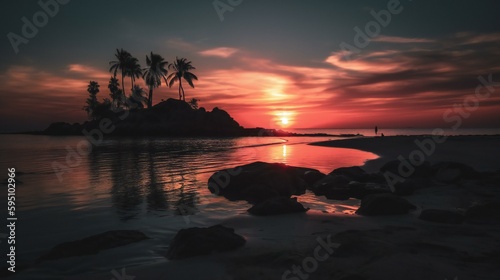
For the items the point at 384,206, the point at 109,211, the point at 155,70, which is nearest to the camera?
the point at 384,206

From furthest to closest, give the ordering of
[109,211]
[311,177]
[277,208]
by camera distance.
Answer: [311,177]
[109,211]
[277,208]

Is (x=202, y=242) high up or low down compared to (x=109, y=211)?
up

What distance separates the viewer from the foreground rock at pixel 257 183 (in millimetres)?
9672

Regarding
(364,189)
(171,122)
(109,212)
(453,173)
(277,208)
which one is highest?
(171,122)

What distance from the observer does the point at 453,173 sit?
1109cm

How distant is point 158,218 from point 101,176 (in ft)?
27.7

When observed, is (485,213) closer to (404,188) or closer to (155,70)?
(404,188)

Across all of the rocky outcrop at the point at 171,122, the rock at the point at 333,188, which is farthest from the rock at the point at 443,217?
the rocky outcrop at the point at 171,122

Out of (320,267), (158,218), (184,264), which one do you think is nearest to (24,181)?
(158,218)

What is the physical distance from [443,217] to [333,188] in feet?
12.8

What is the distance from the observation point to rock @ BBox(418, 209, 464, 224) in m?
6.15

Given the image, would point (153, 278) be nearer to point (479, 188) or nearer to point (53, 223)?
point (53, 223)

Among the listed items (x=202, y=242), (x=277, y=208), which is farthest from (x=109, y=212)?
(x=277, y=208)

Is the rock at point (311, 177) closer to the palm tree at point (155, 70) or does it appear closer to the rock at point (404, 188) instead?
the rock at point (404, 188)
